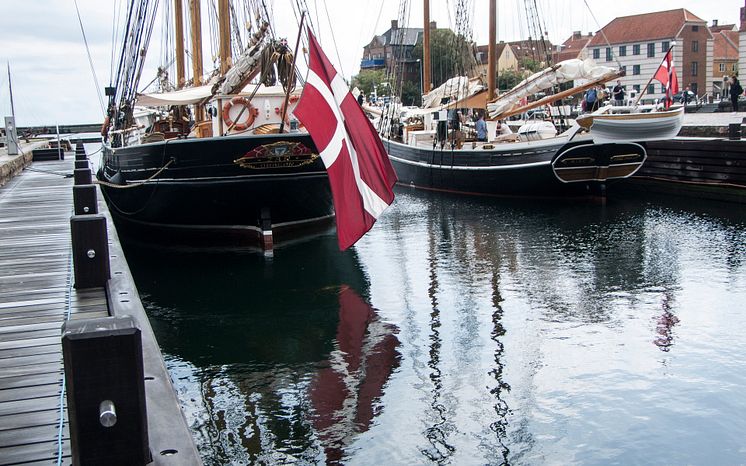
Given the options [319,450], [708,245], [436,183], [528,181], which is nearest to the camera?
[319,450]

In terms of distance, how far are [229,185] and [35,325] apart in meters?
11.1

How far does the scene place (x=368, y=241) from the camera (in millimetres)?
20047

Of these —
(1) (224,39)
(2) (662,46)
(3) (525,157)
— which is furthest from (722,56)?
(1) (224,39)

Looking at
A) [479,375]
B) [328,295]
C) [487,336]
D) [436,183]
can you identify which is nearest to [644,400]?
[479,375]

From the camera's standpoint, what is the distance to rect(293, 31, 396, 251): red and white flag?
1126 centimetres

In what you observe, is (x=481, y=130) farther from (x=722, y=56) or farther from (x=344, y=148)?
(x=722, y=56)

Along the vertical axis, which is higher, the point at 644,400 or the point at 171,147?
the point at 171,147

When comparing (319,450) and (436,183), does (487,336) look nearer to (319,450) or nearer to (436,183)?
(319,450)

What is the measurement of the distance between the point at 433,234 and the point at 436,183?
9.88 metres

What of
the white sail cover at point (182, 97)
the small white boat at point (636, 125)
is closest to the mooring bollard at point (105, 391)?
the white sail cover at point (182, 97)

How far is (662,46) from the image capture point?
270 ft

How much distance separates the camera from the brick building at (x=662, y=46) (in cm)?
8119

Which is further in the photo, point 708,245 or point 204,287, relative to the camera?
point 708,245

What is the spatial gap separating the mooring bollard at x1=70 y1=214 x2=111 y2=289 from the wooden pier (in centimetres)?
17
